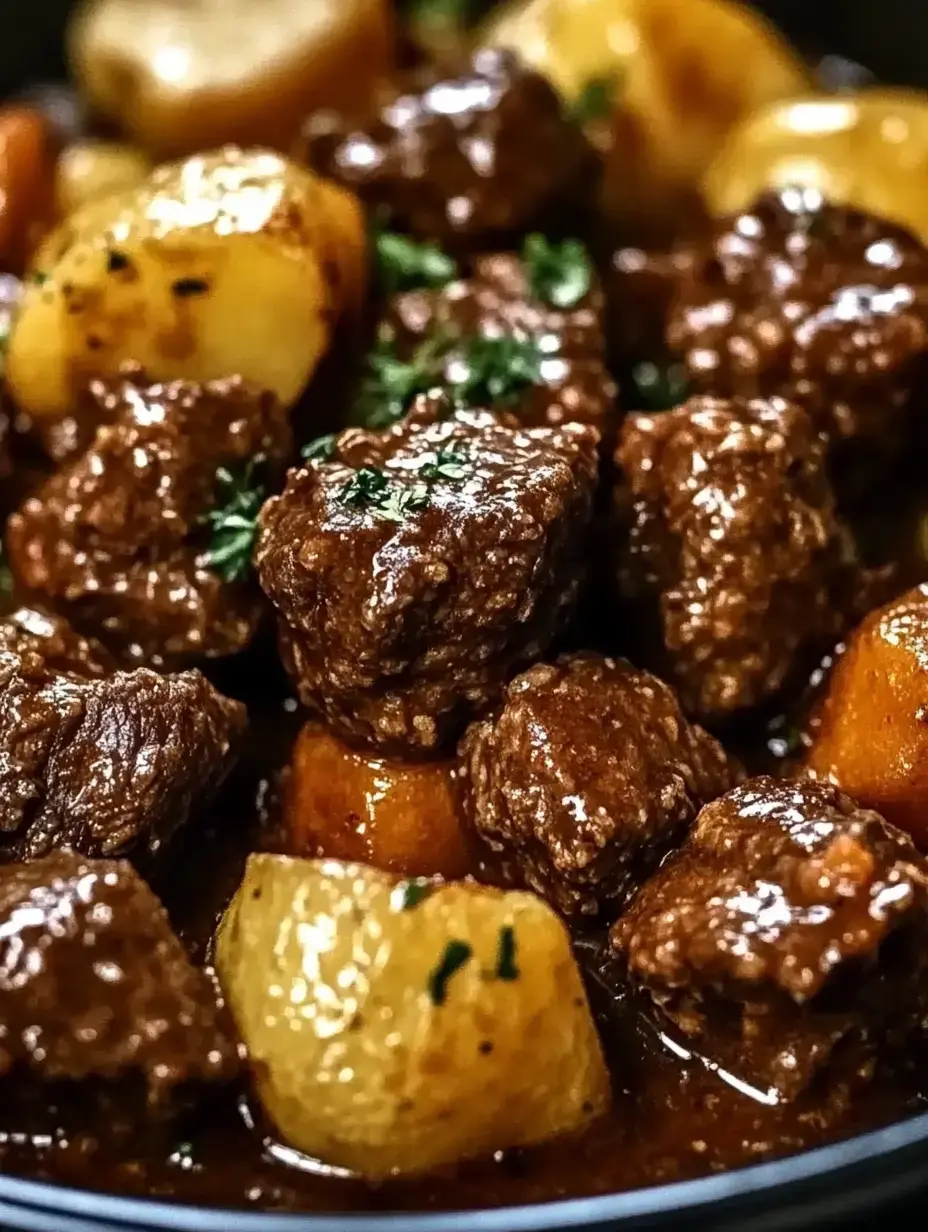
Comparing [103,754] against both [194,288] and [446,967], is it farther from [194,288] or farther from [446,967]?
[194,288]

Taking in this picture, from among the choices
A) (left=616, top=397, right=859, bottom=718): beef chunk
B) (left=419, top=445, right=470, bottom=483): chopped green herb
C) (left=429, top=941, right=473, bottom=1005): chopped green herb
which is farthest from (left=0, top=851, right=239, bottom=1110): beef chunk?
(left=616, top=397, right=859, bottom=718): beef chunk

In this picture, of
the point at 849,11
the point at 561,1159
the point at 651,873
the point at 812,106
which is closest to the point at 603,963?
the point at 651,873

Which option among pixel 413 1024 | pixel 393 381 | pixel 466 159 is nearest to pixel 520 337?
pixel 393 381

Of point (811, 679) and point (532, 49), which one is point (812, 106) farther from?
point (811, 679)

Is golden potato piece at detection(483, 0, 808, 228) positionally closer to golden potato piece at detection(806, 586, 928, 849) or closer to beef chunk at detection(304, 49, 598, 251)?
beef chunk at detection(304, 49, 598, 251)

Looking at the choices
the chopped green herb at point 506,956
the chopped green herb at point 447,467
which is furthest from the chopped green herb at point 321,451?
the chopped green herb at point 506,956
